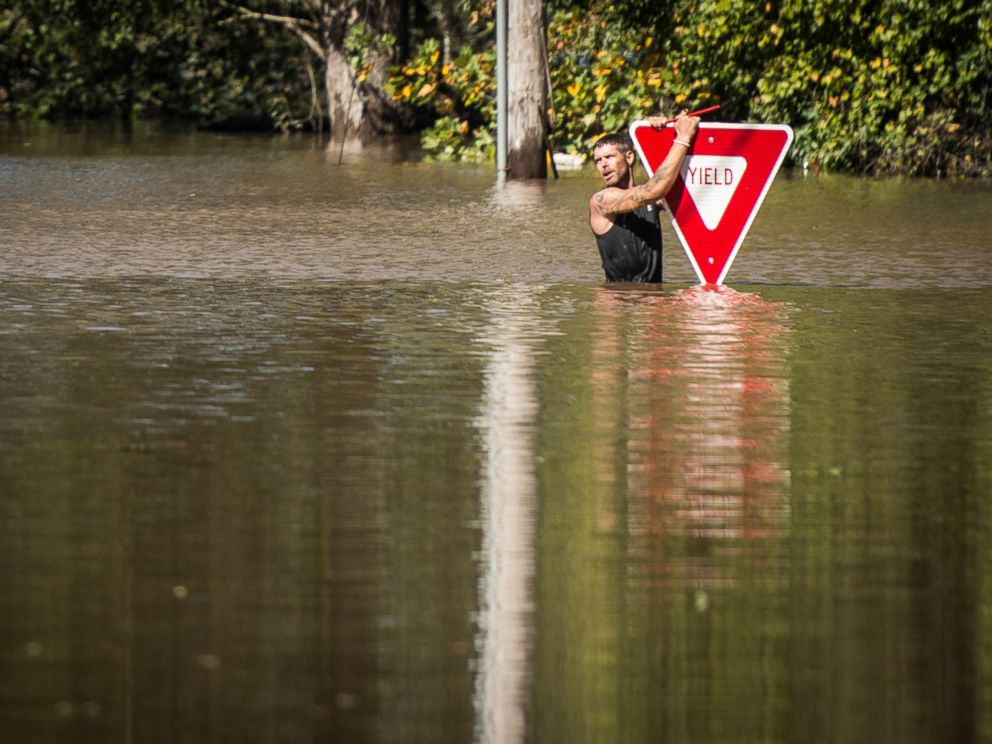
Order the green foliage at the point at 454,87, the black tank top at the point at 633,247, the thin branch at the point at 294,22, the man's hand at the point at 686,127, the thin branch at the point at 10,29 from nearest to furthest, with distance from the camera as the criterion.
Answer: the man's hand at the point at 686,127, the black tank top at the point at 633,247, the green foliage at the point at 454,87, the thin branch at the point at 294,22, the thin branch at the point at 10,29

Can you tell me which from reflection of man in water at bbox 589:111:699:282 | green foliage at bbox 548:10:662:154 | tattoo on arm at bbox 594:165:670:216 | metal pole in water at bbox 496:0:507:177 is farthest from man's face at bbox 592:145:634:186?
green foliage at bbox 548:10:662:154

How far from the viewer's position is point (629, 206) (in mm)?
13930

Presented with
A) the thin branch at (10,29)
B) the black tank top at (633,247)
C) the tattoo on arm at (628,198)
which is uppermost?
the thin branch at (10,29)

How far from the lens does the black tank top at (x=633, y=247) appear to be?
1437 centimetres

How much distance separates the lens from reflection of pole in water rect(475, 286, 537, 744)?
5.16 meters

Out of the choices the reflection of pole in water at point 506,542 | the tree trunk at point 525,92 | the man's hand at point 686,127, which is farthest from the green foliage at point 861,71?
the reflection of pole in water at point 506,542

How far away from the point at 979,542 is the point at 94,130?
38696 millimetres

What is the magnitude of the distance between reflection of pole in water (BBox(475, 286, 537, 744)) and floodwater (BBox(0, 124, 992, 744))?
Answer: 0.02 metres

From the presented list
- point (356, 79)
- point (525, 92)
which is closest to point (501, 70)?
point (525, 92)

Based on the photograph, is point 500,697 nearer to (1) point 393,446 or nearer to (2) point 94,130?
(1) point 393,446

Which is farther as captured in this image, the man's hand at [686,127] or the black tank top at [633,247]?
the black tank top at [633,247]

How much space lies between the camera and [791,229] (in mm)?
19594

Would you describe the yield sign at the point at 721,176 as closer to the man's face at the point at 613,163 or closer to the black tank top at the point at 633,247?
the man's face at the point at 613,163

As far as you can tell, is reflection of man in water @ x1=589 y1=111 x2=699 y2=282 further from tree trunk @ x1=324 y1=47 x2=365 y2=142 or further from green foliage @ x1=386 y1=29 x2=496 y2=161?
tree trunk @ x1=324 y1=47 x2=365 y2=142
